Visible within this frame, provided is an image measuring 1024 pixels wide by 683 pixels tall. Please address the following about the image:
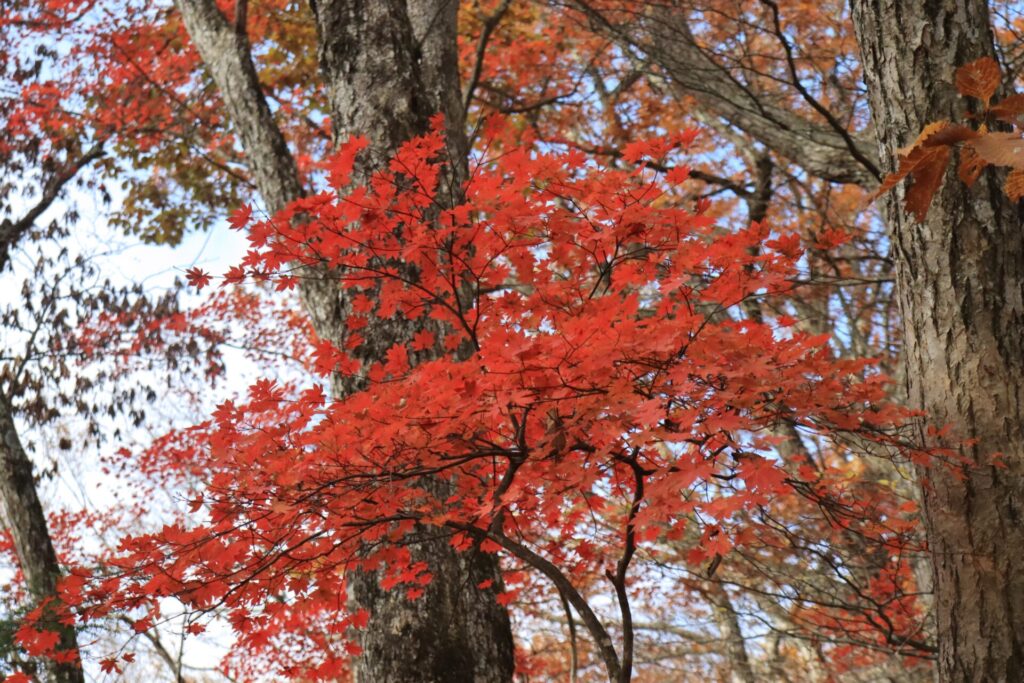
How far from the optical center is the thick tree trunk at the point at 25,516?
7.70 metres

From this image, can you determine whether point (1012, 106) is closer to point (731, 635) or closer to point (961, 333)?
point (961, 333)

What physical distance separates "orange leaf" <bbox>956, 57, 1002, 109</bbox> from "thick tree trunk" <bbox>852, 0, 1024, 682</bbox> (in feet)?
4.89

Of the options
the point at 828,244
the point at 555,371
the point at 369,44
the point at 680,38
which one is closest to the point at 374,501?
the point at 555,371

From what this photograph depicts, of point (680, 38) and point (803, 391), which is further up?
point (680, 38)

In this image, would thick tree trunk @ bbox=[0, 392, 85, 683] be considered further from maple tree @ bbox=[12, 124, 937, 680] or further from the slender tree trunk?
the slender tree trunk

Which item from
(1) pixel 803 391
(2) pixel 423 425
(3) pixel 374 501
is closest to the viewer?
(1) pixel 803 391

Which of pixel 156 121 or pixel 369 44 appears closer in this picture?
pixel 369 44

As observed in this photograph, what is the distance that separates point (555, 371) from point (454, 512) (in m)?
1.27

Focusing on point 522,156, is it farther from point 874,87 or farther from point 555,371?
point 874,87

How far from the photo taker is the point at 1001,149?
130 cm

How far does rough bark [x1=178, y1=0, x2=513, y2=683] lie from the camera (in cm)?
438

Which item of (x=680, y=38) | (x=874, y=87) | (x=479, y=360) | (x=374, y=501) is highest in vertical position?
(x=680, y=38)

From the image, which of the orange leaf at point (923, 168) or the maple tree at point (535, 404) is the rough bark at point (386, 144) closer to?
the maple tree at point (535, 404)

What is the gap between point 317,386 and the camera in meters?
3.48
